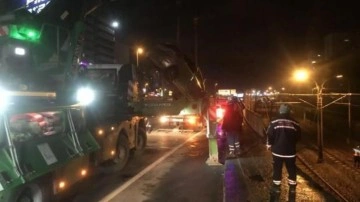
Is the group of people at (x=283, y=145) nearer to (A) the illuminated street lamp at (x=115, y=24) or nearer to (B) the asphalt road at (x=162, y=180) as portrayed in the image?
(B) the asphalt road at (x=162, y=180)

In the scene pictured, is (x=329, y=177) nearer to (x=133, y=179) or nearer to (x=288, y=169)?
(x=288, y=169)

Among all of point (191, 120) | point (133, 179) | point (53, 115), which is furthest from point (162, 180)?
point (191, 120)

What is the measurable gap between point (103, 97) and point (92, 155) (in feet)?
14.6

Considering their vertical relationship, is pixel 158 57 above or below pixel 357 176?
above

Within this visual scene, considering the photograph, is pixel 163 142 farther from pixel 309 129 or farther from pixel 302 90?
pixel 302 90

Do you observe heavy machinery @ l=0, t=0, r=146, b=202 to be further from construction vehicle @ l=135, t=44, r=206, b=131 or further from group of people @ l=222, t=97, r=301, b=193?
construction vehicle @ l=135, t=44, r=206, b=131

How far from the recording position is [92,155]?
357 inches

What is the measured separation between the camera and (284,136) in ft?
26.5

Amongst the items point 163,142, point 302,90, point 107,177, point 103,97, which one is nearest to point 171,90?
point 163,142

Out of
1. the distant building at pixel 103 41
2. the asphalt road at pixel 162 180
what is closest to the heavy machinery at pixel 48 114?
the asphalt road at pixel 162 180

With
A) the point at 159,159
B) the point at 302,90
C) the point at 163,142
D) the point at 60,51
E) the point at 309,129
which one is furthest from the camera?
the point at 302,90

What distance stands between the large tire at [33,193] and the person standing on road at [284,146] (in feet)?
12.9

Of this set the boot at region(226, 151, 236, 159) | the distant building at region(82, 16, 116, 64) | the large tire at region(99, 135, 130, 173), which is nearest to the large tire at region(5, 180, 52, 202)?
the large tire at region(99, 135, 130, 173)

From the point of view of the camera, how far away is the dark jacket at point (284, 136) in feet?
26.5
